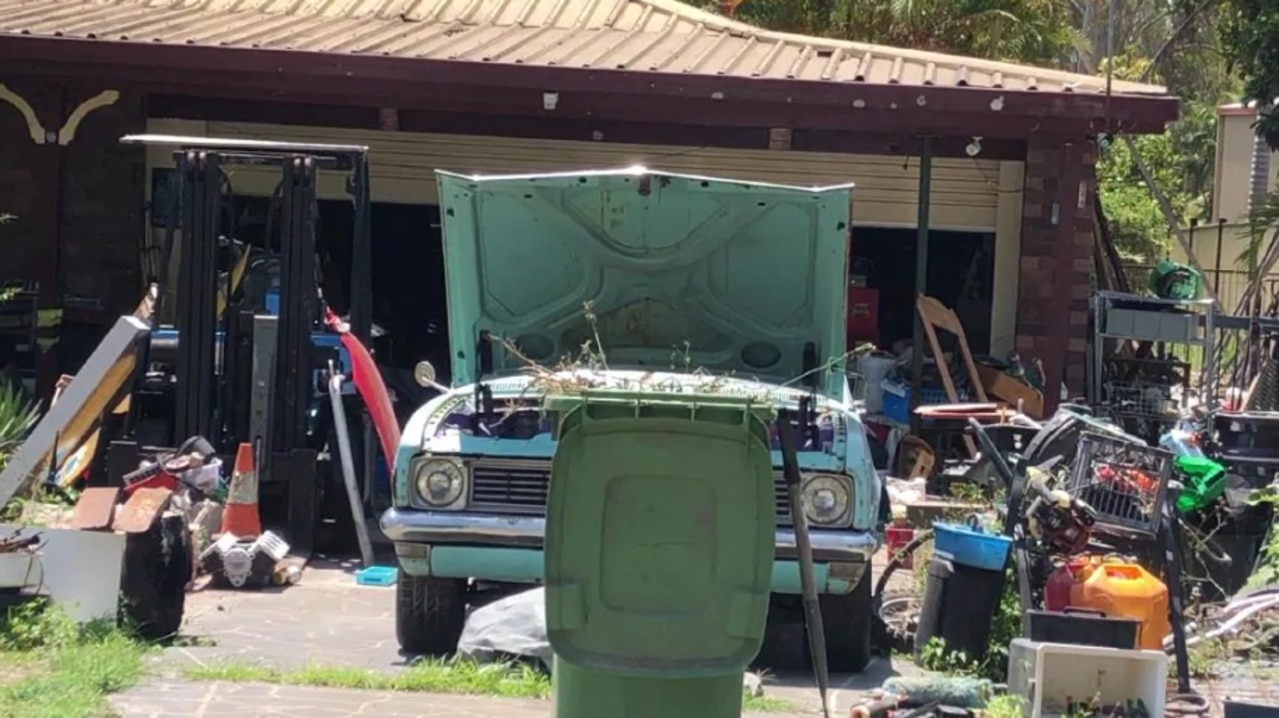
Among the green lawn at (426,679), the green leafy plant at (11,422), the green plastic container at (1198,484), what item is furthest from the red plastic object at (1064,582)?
the green leafy plant at (11,422)

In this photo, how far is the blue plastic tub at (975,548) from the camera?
7250 millimetres

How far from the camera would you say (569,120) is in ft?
42.9

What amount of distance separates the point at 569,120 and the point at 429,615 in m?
6.53

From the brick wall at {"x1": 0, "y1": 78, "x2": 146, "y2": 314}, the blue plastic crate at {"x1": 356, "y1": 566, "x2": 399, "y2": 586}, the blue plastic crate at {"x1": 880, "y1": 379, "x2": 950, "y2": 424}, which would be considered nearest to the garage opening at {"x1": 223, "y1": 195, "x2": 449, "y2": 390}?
the brick wall at {"x1": 0, "y1": 78, "x2": 146, "y2": 314}

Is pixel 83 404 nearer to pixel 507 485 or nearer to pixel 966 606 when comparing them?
pixel 507 485

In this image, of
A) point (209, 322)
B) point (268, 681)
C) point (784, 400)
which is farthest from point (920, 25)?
point (268, 681)

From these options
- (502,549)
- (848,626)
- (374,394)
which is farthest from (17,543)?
(848,626)

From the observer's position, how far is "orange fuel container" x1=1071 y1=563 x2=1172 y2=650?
274 inches

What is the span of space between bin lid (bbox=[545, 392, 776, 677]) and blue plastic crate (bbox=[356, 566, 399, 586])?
4127 millimetres

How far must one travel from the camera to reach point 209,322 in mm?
9938

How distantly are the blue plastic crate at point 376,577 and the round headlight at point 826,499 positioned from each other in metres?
2.90

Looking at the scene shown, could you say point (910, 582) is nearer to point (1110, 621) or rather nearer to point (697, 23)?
point (1110, 621)

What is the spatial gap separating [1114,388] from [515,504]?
7429mm

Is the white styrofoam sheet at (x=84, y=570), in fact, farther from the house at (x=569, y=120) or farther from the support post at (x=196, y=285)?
the house at (x=569, y=120)
